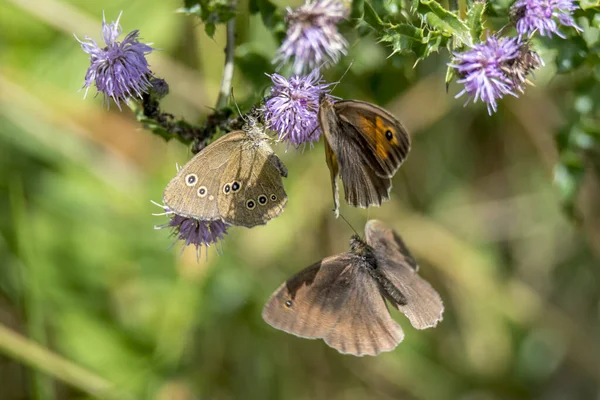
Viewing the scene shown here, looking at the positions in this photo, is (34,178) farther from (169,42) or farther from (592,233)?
(592,233)

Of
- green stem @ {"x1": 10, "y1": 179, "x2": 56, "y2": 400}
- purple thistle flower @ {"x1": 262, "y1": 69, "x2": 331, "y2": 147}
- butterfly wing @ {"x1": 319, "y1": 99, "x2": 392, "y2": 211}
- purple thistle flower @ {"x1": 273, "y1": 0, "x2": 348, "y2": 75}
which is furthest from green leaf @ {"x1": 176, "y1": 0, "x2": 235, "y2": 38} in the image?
green stem @ {"x1": 10, "y1": 179, "x2": 56, "y2": 400}

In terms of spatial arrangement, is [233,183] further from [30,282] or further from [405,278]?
[30,282]

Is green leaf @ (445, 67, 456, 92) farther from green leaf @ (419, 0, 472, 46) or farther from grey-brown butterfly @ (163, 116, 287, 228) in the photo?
grey-brown butterfly @ (163, 116, 287, 228)

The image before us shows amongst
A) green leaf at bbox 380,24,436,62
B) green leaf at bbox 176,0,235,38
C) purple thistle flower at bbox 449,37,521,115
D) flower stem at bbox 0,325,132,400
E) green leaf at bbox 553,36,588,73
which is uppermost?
green leaf at bbox 176,0,235,38

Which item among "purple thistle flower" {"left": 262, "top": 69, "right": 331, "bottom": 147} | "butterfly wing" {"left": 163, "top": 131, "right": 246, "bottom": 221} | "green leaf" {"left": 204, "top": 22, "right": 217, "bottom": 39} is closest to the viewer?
"butterfly wing" {"left": 163, "top": 131, "right": 246, "bottom": 221}

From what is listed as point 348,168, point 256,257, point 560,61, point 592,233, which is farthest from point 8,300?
point 592,233

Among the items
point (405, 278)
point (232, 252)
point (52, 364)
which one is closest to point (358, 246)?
point (405, 278)
